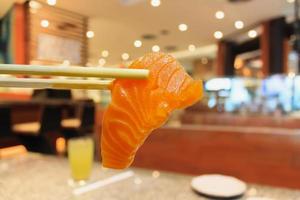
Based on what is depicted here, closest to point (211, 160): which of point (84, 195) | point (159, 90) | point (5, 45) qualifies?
point (84, 195)

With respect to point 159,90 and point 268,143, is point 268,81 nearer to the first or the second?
point 268,143

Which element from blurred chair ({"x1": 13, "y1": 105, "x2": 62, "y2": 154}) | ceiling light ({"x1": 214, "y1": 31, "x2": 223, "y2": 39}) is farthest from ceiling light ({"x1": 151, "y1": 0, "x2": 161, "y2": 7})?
blurred chair ({"x1": 13, "y1": 105, "x2": 62, "y2": 154})

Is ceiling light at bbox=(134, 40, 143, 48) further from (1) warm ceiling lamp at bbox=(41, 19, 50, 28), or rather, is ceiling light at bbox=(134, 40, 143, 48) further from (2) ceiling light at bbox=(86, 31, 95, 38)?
(1) warm ceiling lamp at bbox=(41, 19, 50, 28)

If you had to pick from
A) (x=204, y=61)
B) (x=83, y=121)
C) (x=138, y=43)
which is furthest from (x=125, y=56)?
(x=204, y=61)

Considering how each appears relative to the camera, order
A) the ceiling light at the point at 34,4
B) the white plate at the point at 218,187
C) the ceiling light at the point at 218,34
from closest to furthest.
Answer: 1. the white plate at the point at 218,187
2. the ceiling light at the point at 34,4
3. the ceiling light at the point at 218,34

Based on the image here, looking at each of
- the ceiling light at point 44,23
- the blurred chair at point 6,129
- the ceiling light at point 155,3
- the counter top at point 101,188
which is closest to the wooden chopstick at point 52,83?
the counter top at point 101,188

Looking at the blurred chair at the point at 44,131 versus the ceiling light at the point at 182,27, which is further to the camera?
the blurred chair at the point at 44,131

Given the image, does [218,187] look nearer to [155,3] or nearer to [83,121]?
[155,3]

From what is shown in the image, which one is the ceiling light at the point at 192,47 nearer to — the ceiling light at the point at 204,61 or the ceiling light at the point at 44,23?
the ceiling light at the point at 204,61
